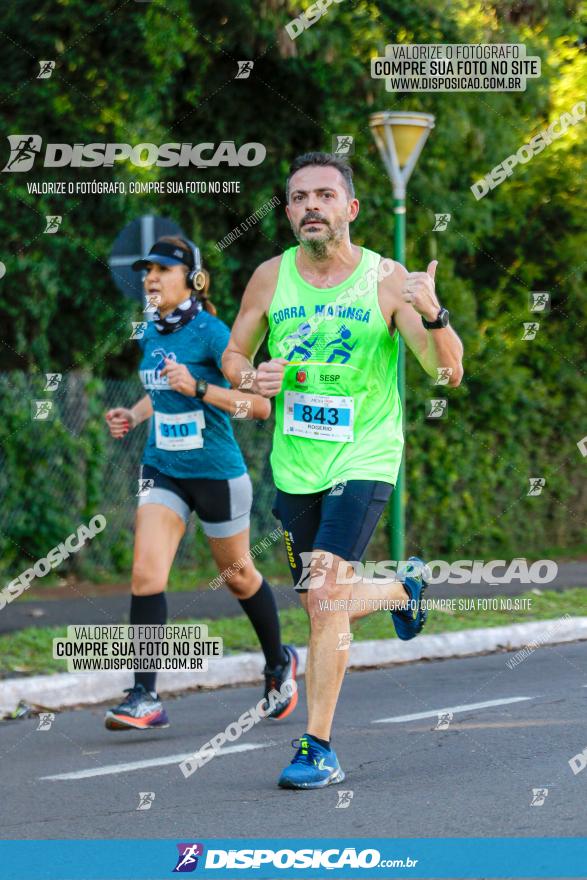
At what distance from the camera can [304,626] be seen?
1105 cm

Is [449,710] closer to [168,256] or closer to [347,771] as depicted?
[347,771]

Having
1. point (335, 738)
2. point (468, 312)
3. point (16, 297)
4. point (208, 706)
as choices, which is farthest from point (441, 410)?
point (335, 738)

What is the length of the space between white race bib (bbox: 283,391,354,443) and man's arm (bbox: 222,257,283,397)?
0.22 meters

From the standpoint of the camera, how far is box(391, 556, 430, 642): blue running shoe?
6.36 meters

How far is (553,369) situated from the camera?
1950cm

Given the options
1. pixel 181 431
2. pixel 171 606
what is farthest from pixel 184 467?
pixel 171 606

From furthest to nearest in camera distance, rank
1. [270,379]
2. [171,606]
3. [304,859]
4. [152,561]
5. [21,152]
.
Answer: [21,152]
[171,606]
[152,561]
[270,379]
[304,859]

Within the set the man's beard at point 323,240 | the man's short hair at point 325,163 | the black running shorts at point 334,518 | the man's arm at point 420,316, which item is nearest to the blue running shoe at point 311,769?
the black running shorts at point 334,518

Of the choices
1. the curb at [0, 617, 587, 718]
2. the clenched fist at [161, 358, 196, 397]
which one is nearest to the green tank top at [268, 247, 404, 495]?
the clenched fist at [161, 358, 196, 397]

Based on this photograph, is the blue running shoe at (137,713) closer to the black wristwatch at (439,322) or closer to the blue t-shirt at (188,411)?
the blue t-shirt at (188,411)

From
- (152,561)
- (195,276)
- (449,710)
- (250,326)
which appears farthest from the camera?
(449,710)

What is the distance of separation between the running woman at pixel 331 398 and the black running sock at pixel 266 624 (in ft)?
4.95

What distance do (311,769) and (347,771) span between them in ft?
1.28

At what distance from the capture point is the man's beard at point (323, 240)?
19.1 ft
